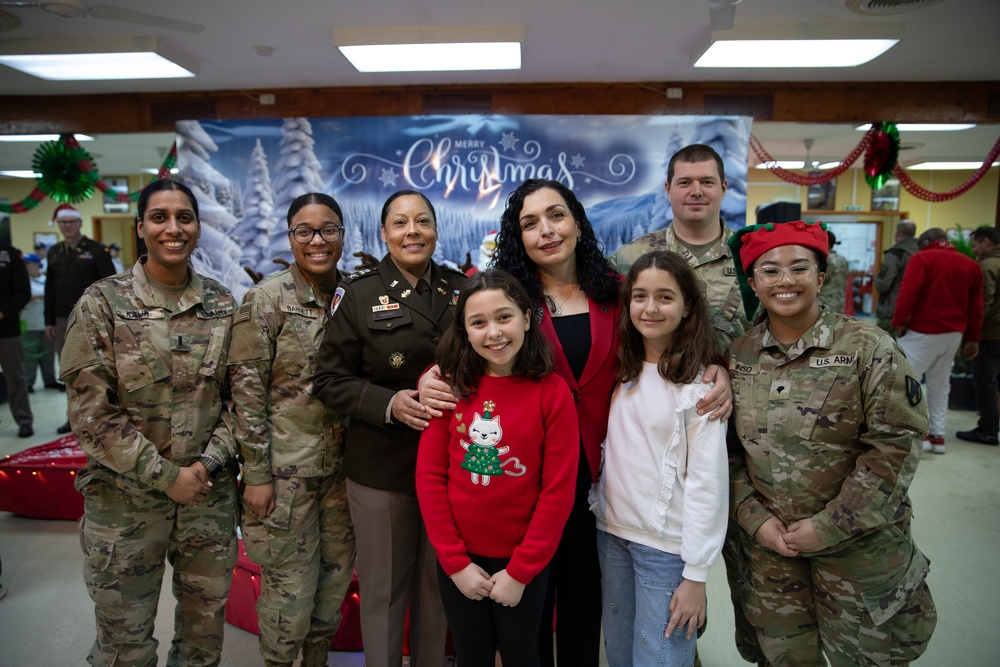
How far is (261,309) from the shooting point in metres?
1.95

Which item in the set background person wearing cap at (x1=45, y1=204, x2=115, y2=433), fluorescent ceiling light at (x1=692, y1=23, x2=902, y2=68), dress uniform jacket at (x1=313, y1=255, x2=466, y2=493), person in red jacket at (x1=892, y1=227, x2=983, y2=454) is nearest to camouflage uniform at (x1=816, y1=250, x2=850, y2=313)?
person in red jacket at (x1=892, y1=227, x2=983, y2=454)

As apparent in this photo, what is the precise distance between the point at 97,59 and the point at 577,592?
4989mm

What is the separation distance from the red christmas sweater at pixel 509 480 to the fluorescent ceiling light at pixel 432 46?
3.18 meters

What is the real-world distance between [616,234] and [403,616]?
378 centimetres

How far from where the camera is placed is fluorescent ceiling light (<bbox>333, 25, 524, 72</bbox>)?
3.89 m

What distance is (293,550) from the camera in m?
1.94

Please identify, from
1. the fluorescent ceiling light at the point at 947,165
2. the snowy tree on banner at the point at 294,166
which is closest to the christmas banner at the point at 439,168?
the snowy tree on banner at the point at 294,166

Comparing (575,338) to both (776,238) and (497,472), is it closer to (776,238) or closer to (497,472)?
(497,472)

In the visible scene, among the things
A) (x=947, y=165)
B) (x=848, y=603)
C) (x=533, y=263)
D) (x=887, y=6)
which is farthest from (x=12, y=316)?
(x=947, y=165)

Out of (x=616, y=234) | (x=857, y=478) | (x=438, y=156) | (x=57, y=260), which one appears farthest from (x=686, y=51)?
(x=57, y=260)

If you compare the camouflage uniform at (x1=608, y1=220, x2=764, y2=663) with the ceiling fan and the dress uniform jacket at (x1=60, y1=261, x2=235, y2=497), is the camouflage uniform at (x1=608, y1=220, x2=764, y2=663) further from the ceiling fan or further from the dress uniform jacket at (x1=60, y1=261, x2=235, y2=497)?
the ceiling fan

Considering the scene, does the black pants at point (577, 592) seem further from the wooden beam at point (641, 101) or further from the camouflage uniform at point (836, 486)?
the wooden beam at point (641, 101)

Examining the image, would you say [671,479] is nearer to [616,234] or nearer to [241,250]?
[616,234]

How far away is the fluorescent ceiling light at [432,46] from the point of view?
3.89 m
